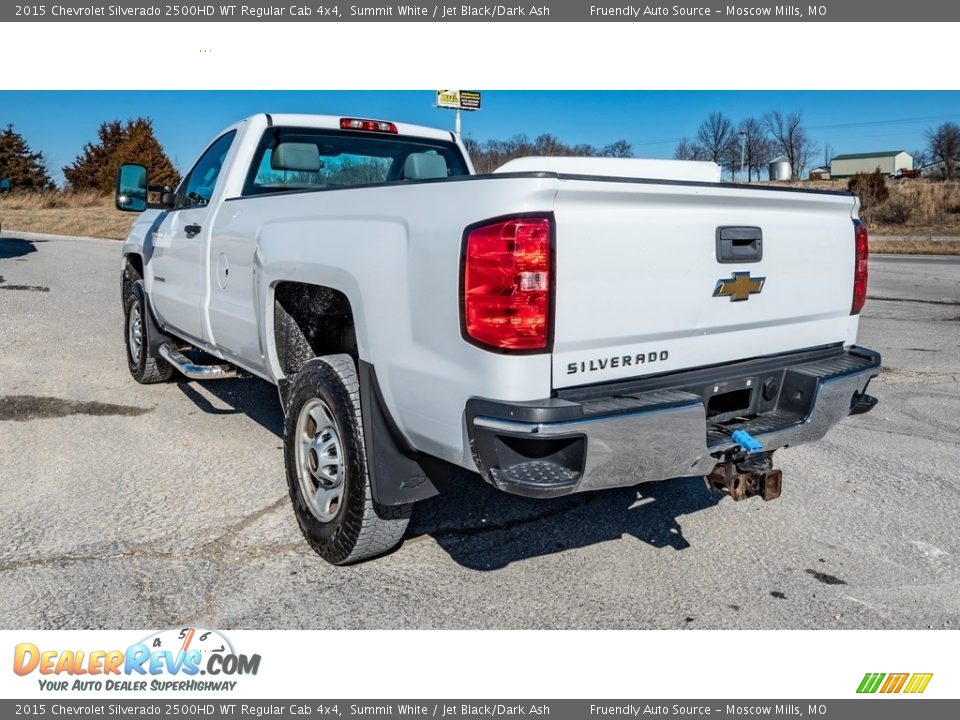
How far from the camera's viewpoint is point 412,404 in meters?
2.96

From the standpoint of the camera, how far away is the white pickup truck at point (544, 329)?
8.63 ft

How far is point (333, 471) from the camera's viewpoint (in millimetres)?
3561

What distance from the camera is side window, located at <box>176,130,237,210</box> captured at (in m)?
5.21

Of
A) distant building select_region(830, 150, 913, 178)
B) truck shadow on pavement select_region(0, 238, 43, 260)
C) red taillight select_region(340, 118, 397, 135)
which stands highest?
distant building select_region(830, 150, 913, 178)

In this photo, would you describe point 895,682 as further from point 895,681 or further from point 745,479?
point 745,479

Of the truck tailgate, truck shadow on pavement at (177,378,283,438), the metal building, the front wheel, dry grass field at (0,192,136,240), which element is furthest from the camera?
dry grass field at (0,192,136,240)

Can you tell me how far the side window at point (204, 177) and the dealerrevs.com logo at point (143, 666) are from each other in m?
2.98

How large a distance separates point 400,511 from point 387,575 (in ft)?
1.02

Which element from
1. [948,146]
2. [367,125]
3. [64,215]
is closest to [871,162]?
[948,146]

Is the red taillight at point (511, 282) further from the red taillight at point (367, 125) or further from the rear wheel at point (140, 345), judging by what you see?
the rear wheel at point (140, 345)

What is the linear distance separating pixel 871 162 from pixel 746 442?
121 metres

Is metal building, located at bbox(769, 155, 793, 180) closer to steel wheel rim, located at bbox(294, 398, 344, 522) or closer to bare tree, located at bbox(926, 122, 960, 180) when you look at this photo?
steel wheel rim, located at bbox(294, 398, 344, 522)

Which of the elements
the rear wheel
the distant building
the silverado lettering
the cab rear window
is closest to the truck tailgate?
the silverado lettering

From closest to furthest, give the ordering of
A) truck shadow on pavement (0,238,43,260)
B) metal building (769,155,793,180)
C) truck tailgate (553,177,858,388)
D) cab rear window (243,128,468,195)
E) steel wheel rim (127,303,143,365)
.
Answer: truck tailgate (553,177,858,388) → metal building (769,155,793,180) → cab rear window (243,128,468,195) → steel wheel rim (127,303,143,365) → truck shadow on pavement (0,238,43,260)
